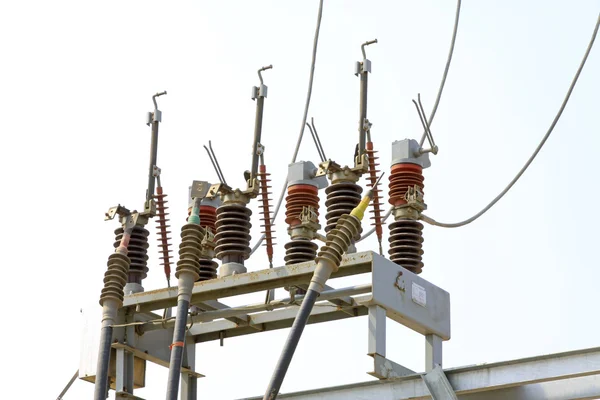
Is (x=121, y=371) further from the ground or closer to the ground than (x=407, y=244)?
closer to the ground

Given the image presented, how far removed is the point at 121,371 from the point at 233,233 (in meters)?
1.17

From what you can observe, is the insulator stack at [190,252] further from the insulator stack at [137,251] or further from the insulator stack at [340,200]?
the insulator stack at [137,251]

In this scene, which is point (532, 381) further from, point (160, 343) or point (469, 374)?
point (160, 343)

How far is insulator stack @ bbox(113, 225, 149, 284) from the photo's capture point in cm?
1020

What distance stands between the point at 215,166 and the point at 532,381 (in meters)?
2.75

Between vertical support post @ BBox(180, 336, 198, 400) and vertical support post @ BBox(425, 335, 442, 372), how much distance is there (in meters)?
1.93

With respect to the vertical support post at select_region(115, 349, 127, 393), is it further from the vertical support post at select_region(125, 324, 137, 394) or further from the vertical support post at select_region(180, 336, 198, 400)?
the vertical support post at select_region(180, 336, 198, 400)

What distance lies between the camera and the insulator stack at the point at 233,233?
964 centimetres

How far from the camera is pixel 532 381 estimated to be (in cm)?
836

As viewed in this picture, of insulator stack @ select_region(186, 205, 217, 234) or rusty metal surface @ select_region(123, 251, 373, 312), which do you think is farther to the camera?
insulator stack @ select_region(186, 205, 217, 234)

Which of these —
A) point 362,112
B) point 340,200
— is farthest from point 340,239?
point 362,112

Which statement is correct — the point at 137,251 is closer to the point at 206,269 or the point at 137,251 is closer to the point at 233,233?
the point at 206,269

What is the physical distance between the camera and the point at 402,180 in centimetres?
940

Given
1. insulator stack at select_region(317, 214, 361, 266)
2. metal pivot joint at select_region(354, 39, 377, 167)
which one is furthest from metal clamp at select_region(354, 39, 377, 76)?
insulator stack at select_region(317, 214, 361, 266)
